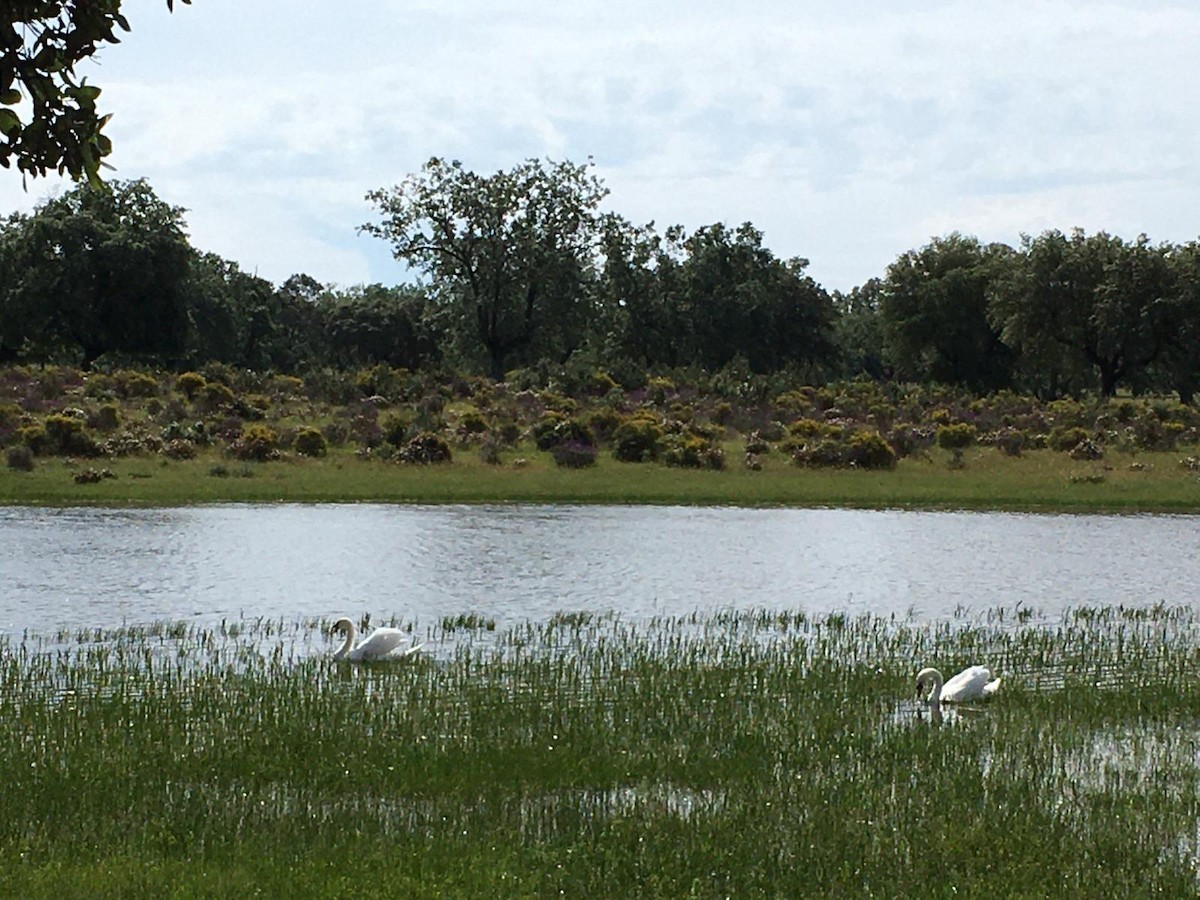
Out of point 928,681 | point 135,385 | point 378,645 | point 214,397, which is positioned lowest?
point 928,681

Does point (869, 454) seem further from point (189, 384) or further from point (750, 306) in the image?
point (750, 306)

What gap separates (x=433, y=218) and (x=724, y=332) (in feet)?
71.3

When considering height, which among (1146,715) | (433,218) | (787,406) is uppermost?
(433,218)

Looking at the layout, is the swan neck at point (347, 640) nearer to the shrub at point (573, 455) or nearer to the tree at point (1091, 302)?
the shrub at point (573, 455)

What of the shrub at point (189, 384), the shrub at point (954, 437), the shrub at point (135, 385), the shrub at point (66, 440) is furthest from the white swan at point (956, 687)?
the shrub at point (135, 385)

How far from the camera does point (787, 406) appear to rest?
6331 cm

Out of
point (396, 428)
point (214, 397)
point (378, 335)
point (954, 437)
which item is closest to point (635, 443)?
point (396, 428)

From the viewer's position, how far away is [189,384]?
5806cm

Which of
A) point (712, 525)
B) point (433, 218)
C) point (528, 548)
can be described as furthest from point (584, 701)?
point (433, 218)

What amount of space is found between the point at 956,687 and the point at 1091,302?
72.5 m

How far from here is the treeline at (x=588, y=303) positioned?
77.5 m

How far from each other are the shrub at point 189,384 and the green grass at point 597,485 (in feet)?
36.4

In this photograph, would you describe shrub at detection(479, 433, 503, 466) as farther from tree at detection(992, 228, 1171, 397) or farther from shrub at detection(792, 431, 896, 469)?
tree at detection(992, 228, 1171, 397)

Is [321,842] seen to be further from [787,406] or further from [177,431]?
[787,406]
